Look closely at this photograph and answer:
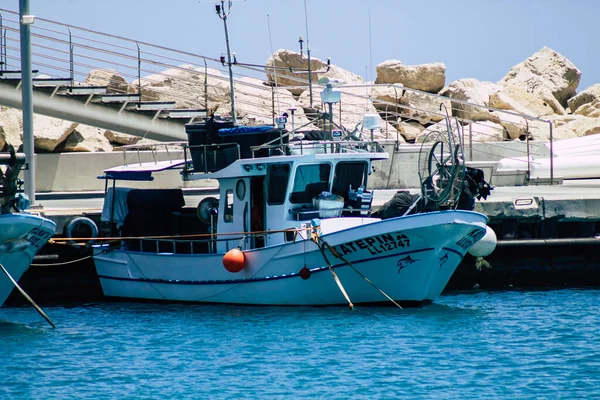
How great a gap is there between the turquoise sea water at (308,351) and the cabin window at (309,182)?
1.79 metres

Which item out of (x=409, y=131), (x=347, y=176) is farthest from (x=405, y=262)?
(x=409, y=131)

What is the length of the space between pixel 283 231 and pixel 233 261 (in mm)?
899

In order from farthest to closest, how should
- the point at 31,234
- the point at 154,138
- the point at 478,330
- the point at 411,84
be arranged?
the point at 411,84, the point at 154,138, the point at 31,234, the point at 478,330

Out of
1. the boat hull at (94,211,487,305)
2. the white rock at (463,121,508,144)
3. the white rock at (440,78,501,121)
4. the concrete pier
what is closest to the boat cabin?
the boat hull at (94,211,487,305)

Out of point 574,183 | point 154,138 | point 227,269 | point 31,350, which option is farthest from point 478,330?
point 574,183

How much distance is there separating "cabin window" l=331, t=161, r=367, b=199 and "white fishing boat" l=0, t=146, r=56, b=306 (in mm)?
4547

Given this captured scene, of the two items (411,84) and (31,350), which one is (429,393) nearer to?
(31,350)

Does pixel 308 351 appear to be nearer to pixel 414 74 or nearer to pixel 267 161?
pixel 267 161

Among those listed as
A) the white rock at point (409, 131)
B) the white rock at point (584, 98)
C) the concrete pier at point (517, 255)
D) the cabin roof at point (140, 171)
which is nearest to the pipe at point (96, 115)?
the concrete pier at point (517, 255)

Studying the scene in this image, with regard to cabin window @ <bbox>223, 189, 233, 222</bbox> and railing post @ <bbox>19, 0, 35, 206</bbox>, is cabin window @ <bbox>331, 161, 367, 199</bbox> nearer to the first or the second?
cabin window @ <bbox>223, 189, 233, 222</bbox>

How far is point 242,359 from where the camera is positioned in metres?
13.9

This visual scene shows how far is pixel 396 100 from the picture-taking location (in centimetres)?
2856

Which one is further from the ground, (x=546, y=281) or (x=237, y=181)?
(x=237, y=181)

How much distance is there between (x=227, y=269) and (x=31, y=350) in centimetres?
344
